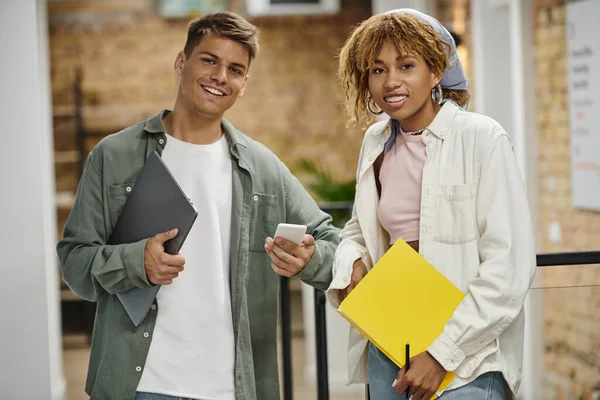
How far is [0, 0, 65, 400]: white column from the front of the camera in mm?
1878

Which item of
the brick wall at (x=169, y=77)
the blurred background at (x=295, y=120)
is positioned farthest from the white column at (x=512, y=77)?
the brick wall at (x=169, y=77)

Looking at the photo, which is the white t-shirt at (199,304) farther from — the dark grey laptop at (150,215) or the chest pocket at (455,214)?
the chest pocket at (455,214)

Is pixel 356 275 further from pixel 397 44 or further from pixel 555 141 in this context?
pixel 555 141

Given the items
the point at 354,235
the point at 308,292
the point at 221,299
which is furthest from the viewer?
the point at 308,292

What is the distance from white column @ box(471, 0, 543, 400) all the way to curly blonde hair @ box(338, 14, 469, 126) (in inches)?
101

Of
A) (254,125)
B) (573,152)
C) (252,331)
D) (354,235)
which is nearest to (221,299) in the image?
(252,331)

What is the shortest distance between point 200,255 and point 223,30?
0.51 meters

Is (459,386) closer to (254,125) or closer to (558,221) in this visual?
(558,221)

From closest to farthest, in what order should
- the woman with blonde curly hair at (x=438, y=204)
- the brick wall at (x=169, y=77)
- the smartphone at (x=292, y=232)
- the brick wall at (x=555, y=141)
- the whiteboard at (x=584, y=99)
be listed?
the woman with blonde curly hair at (x=438, y=204) < the smartphone at (x=292, y=232) < the whiteboard at (x=584, y=99) < the brick wall at (x=555, y=141) < the brick wall at (x=169, y=77)

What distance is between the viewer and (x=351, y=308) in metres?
1.46

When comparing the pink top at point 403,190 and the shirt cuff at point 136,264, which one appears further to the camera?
the shirt cuff at point 136,264

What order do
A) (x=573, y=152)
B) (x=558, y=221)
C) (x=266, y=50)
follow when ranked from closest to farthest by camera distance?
(x=573, y=152) < (x=558, y=221) < (x=266, y=50)

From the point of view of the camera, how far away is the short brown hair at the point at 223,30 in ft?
5.97

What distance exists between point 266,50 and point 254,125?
646 millimetres
